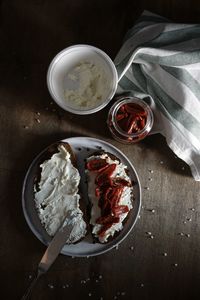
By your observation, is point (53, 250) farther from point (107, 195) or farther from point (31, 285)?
point (107, 195)

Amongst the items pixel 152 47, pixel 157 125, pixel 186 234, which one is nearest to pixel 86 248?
pixel 186 234

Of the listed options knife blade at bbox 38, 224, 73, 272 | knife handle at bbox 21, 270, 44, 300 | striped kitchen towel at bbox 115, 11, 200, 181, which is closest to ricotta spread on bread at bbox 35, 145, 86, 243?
knife blade at bbox 38, 224, 73, 272

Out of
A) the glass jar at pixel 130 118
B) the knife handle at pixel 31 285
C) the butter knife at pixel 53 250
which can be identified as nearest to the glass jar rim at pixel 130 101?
the glass jar at pixel 130 118

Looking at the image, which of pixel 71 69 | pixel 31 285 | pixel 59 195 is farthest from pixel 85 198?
pixel 71 69

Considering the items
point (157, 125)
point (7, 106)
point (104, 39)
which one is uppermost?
point (104, 39)

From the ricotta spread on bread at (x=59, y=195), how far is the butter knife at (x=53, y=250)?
2cm

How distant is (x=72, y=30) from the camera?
4.80 ft

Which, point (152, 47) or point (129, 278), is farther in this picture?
point (129, 278)

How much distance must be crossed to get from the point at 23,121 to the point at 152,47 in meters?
0.50

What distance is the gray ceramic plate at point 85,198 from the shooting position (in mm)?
1395

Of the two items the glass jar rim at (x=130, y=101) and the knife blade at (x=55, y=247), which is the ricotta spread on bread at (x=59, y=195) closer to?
the knife blade at (x=55, y=247)

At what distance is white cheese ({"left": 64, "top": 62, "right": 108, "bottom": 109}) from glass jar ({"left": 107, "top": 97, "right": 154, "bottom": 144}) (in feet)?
0.21

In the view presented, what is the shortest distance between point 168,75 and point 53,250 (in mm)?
662

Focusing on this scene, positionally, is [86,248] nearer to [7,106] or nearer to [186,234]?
[186,234]
